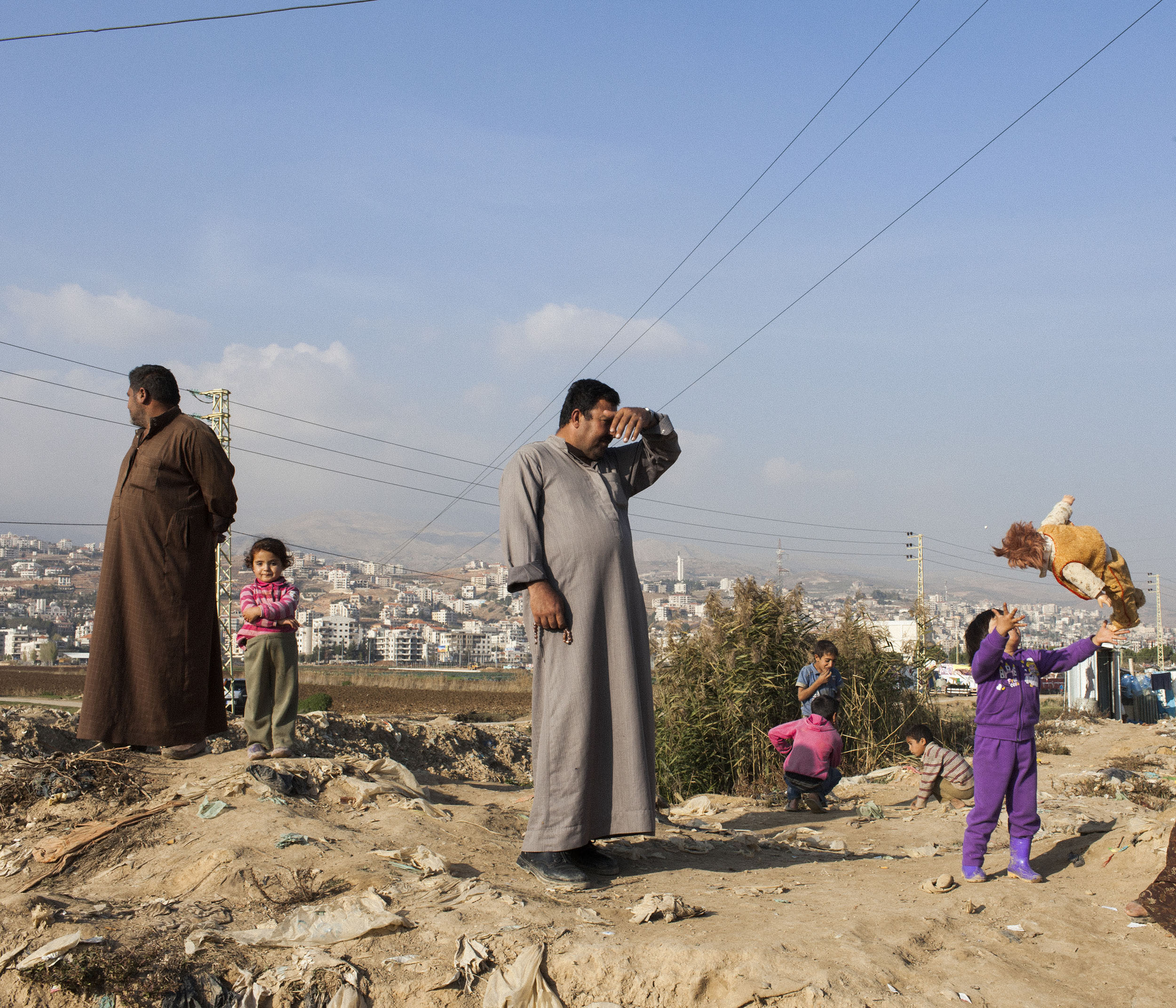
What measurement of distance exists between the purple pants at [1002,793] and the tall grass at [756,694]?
449 centimetres

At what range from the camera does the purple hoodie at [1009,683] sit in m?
4.06

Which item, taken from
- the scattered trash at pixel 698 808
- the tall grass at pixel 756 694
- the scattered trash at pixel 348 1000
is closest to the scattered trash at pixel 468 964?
the scattered trash at pixel 348 1000

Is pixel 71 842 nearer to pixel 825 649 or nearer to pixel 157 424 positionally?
pixel 157 424

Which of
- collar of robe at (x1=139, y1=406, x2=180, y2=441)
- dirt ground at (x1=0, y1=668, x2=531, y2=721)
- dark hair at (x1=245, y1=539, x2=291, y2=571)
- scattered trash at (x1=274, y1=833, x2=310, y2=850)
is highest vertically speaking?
collar of robe at (x1=139, y1=406, x2=180, y2=441)

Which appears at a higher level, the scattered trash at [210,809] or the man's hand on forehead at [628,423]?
the man's hand on forehead at [628,423]

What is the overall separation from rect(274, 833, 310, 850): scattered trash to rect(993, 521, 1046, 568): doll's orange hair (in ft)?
10.3

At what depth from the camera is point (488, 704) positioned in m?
31.1

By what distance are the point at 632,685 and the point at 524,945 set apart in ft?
3.69

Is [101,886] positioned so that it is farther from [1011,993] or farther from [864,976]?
[1011,993]

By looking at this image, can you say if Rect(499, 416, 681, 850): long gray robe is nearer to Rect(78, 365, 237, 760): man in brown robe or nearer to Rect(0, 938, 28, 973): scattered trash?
Rect(0, 938, 28, 973): scattered trash

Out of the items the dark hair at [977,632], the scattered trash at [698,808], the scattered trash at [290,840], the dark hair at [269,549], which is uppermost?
the dark hair at [269,549]

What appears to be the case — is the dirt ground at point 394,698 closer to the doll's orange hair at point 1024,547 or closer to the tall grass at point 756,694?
the tall grass at point 756,694

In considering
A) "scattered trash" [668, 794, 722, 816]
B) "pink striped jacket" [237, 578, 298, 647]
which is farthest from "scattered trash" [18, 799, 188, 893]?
"scattered trash" [668, 794, 722, 816]

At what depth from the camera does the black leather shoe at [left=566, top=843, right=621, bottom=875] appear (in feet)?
12.1
